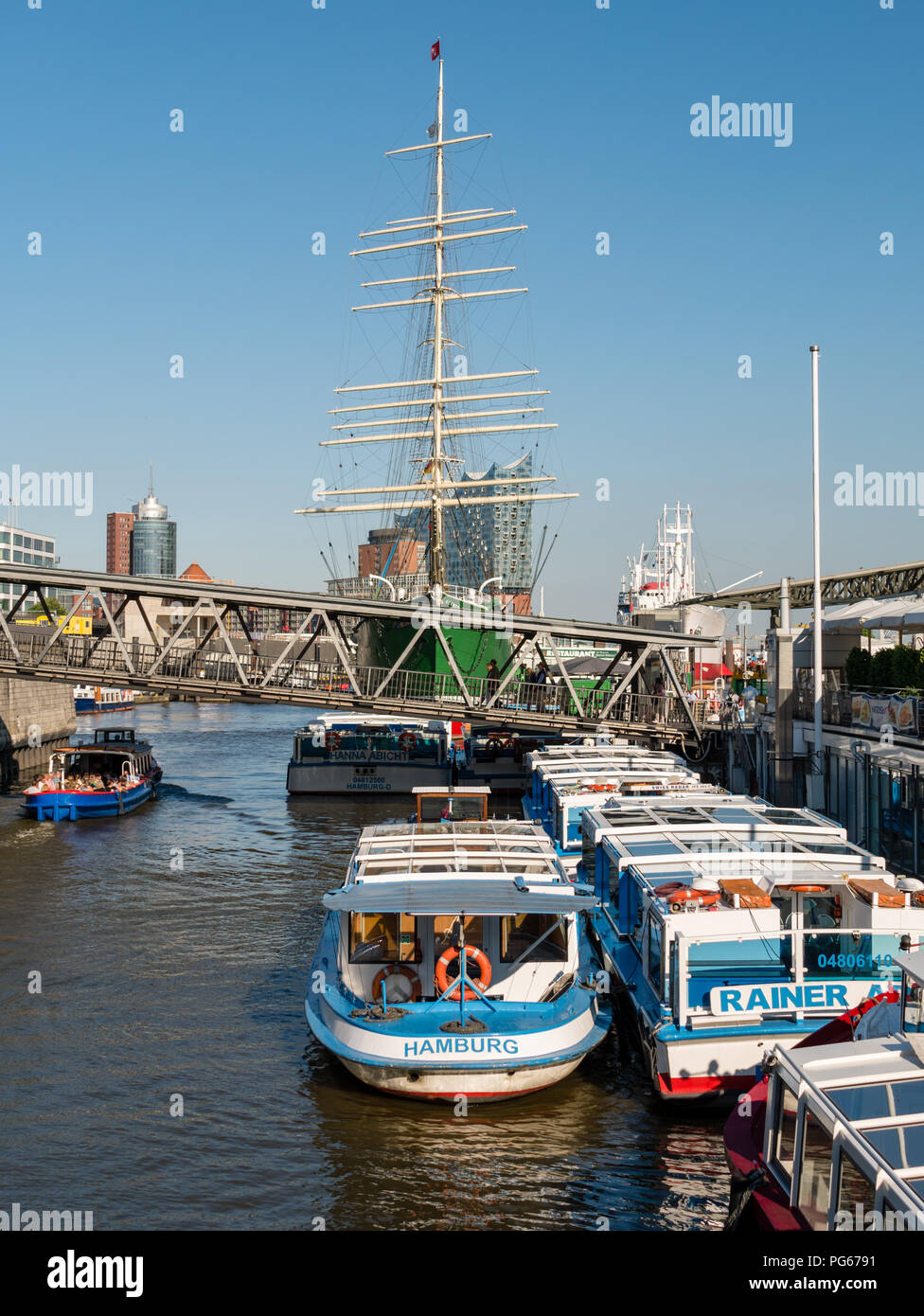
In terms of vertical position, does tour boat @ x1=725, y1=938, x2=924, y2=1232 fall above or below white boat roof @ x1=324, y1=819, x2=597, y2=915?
below

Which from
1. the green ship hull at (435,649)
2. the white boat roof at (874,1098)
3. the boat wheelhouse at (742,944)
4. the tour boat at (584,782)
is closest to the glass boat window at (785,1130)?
the white boat roof at (874,1098)

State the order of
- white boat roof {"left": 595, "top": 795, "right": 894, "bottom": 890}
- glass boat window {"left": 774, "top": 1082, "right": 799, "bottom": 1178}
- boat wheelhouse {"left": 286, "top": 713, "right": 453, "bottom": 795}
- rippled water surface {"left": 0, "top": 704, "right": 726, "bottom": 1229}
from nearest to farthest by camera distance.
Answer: glass boat window {"left": 774, "top": 1082, "right": 799, "bottom": 1178} < rippled water surface {"left": 0, "top": 704, "right": 726, "bottom": 1229} < white boat roof {"left": 595, "top": 795, "right": 894, "bottom": 890} < boat wheelhouse {"left": 286, "top": 713, "right": 453, "bottom": 795}

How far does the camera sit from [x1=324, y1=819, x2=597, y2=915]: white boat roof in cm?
1588

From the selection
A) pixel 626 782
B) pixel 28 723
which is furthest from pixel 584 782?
pixel 28 723

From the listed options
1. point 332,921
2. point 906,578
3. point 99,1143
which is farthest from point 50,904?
point 906,578

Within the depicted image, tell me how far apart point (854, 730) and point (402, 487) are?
51602 millimetres

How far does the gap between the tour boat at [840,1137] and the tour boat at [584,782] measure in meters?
11.7

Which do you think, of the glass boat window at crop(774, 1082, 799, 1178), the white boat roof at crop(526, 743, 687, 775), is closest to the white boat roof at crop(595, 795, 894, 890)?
the glass boat window at crop(774, 1082, 799, 1178)

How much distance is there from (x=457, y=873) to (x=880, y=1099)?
873 centimetres

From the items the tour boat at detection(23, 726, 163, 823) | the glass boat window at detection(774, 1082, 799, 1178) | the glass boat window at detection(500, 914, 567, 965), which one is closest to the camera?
the glass boat window at detection(774, 1082, 799, 1178)

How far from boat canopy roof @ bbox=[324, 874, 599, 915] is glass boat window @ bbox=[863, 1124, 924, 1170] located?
22.9 ft

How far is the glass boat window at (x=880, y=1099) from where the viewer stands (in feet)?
29.9

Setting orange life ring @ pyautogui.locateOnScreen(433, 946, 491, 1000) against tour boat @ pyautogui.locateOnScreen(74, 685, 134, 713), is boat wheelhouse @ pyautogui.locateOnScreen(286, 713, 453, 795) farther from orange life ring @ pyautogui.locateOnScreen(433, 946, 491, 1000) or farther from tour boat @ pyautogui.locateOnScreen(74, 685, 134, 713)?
tour boat @ pyautogui.locateOnScreen(74, 685, 134, 713)

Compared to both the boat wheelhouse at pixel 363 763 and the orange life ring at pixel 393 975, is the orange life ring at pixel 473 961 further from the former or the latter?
the boat wheelhouse at pixel 363 763
